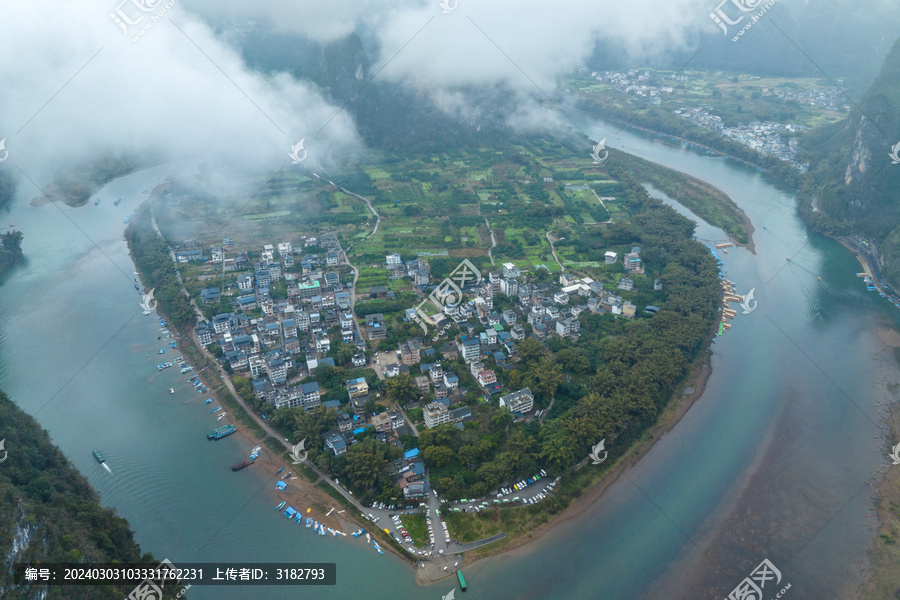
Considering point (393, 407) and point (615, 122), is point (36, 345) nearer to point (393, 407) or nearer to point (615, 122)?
point (393, 407)

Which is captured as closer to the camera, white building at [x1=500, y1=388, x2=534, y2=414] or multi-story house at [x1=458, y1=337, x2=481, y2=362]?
white building at [x1=500, y1=388, x2=534, y2=414]

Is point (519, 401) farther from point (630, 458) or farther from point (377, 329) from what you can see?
point (377, 329)

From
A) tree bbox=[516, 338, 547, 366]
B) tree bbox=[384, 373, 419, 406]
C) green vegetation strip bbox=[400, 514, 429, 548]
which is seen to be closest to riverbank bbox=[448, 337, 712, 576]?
green vegetation strip bbox=[400, 514, 429, 548]

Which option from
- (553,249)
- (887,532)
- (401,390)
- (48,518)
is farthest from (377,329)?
(887,532)

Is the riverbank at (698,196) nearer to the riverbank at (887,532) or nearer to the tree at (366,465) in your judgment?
the riverbank at (887,532)

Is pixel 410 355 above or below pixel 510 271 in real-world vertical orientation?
below

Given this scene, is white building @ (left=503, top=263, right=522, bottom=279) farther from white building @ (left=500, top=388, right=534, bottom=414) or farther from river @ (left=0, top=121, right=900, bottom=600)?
river @ (left=0, top=121, right=900, bottom=600)

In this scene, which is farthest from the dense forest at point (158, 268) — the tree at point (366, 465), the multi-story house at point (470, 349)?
the multi-story house at point (470, 349)
